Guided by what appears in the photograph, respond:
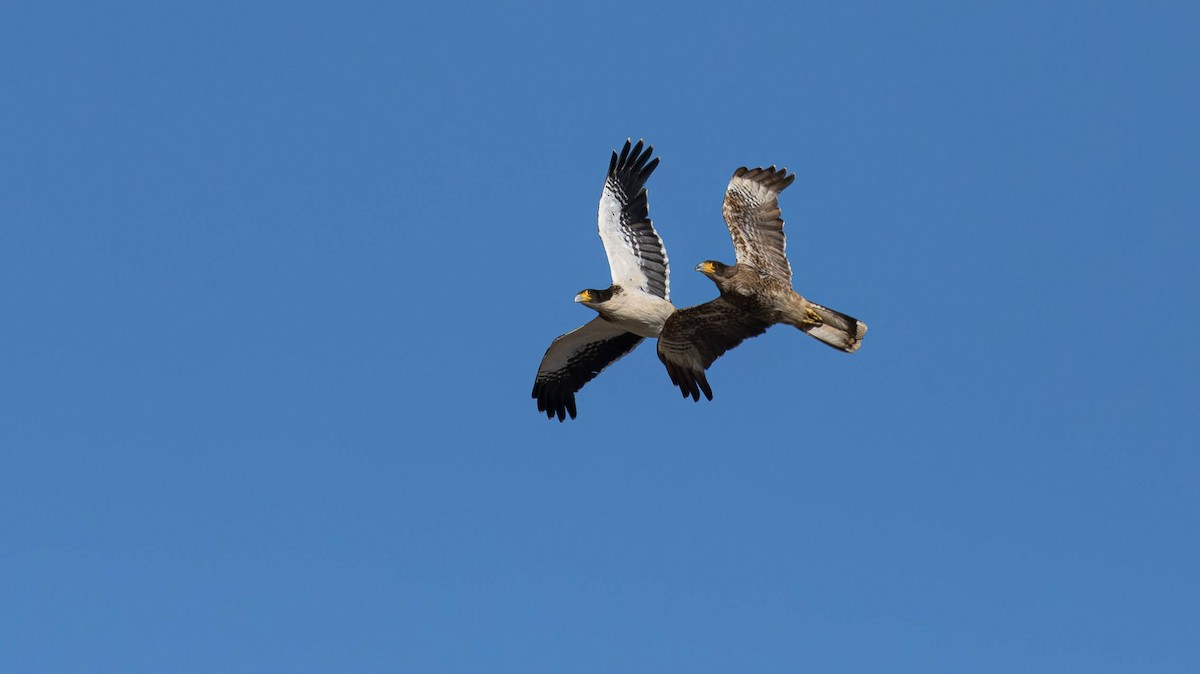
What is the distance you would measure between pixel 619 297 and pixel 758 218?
225cm

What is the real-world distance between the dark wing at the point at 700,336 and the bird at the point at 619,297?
2.27 metres

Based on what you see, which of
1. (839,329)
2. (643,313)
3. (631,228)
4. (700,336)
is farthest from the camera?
(631,228)

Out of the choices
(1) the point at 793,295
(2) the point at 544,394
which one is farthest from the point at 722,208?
(2) the point at 544,394

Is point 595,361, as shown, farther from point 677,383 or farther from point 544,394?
point 677,383

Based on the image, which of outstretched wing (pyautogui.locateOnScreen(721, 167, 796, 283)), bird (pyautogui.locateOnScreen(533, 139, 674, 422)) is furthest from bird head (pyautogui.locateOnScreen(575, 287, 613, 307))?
outstretched wing (pyautogui.locateOnScreen(721, 167, 796, 283))

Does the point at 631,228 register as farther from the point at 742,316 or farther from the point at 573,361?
the point at 742,316

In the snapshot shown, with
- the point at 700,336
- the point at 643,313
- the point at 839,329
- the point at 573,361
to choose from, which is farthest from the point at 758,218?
the point at 573,361

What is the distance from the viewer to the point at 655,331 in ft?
75.4

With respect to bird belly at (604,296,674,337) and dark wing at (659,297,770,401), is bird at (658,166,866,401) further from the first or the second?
bird belly at (604,296,674,337)

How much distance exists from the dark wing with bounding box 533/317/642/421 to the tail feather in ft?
13.2

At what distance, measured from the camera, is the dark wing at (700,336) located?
66.6ft

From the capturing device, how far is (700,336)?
20359mm

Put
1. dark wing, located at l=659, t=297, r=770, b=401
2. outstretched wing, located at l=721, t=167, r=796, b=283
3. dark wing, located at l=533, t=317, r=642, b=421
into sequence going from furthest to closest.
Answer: dark wing, located at l=533, t=317, r=642, b=421
outstretched wing, located at l=721, t=167, r=796, b=283
dark wing, located at l=659, t=297, r=770, b=401

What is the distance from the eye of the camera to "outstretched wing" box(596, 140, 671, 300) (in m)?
23.6
